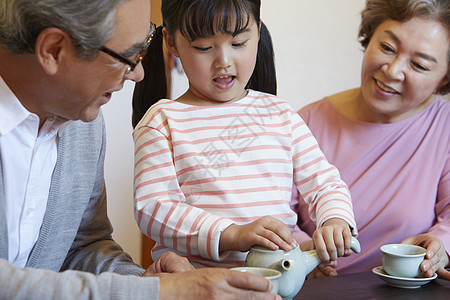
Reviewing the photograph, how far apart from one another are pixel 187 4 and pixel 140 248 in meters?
1.60

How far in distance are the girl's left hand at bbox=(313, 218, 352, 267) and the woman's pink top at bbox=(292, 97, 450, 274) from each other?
48cm

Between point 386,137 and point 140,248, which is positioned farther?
point 140,248

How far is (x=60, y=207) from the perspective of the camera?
4.32 ft

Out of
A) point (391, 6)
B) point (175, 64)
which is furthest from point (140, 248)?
point (391, 6)

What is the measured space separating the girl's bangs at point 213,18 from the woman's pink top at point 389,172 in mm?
717

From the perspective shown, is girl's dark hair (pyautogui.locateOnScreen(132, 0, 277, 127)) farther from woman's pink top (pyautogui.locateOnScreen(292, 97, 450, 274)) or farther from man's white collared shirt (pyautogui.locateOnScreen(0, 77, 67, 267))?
woman's pink top (pyautogui.locateOnScreen(292, 97, 450, 274))

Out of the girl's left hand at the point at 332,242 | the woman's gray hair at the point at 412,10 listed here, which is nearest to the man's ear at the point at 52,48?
the girl's left hand at the point at 332,242

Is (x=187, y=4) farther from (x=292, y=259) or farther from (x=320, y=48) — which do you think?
(x=320, y=48)

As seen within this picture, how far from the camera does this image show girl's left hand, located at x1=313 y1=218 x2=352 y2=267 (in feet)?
3.91

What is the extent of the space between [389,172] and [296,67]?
1.20 metres

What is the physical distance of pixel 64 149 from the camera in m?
1.33

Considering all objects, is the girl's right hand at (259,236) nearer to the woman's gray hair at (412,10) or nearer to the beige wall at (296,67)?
the woman's gray hair at (412,10)

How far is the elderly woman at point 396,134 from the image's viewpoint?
1.81 metres

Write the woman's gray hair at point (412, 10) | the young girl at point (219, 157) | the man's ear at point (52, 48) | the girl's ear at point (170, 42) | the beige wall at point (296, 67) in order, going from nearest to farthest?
1. the man's ear at point (52, 48)
2. the young girl at point (219, 157)
3. the girl's ear at point (170, 42)
4. the woman's gray hair at point (412, 10)
5. the beige wall at point (296, 67)
